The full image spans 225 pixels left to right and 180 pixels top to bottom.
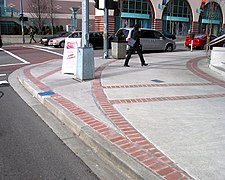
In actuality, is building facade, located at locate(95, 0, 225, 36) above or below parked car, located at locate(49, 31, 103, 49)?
above

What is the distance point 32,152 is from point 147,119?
2053 millimetres

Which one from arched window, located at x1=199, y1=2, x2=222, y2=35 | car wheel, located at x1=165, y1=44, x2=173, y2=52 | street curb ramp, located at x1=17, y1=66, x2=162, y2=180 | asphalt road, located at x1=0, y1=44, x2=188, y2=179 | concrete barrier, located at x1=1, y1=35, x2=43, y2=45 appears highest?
arched window, located at x1=199, y1=2, x2=222, y2=35

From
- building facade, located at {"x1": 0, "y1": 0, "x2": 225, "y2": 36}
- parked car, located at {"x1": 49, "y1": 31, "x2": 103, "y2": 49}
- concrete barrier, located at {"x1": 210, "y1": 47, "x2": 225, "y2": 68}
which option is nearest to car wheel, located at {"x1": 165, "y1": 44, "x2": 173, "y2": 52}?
parked car, located at {"x1": 49, "y1": 31, "x2": 103, "y2": 49}

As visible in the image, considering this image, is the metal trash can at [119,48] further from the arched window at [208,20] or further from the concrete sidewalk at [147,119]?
the arched window at [208,20]

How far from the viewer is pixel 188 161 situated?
11.1ft

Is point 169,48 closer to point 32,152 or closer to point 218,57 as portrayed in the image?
point 218,57

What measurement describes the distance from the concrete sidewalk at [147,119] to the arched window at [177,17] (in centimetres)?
3644

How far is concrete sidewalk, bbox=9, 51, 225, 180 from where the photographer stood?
3346 millimetres

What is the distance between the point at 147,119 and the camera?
190 inches

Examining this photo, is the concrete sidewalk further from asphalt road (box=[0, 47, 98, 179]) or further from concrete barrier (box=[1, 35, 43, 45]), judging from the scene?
concrete barrier (box=[1, 35, 43, 45])

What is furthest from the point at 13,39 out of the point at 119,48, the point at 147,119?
the point at 147,119

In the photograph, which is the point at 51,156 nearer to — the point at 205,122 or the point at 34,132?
the point at 34,132

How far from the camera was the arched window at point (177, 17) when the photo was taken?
42.9 metres

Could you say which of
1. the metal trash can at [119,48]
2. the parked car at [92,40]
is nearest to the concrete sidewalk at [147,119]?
the metal trash can at [119,48]
